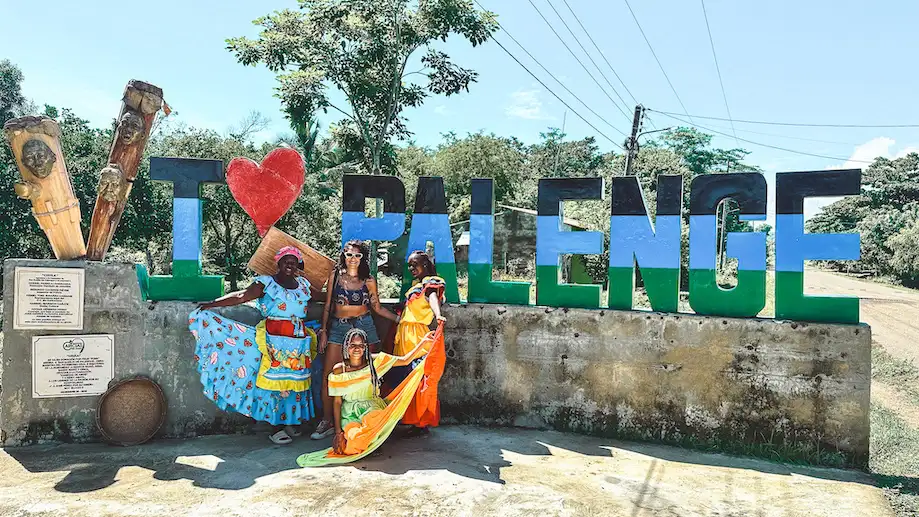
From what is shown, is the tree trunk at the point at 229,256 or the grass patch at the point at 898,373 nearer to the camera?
the grass patch at the point at 898,373

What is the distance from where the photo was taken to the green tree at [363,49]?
47.0 feet

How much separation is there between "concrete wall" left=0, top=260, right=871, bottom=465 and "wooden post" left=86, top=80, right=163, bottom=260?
33cm

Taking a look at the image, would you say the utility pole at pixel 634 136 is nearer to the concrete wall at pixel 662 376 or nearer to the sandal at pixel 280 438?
the concrete wall at pixel 662 376

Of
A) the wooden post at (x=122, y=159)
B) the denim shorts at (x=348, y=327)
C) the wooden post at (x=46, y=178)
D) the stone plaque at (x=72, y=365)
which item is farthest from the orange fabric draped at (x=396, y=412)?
the wooden post at (x=46, y=178)

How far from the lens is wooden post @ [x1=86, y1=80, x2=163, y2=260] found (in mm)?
5129

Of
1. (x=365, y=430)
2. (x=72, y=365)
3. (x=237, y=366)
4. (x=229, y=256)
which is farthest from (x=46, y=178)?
(x=229, y=256)

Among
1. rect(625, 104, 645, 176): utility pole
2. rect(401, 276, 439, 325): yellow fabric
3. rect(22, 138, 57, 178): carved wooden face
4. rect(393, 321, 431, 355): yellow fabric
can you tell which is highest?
rect(625, 104, 645, 176): utility pole

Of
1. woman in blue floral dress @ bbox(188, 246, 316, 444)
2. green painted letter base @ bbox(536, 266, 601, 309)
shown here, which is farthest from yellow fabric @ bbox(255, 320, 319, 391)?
green painted letter base @ bbox(536, 266, 601, 309)

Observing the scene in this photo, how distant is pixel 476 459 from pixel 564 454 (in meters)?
0.77

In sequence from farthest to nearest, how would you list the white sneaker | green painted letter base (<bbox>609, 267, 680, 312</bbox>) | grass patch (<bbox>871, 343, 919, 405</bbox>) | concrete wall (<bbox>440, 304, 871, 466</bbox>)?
grass patch (<bbox>871, 343, 919, 405</bbox>) < green painted letter base (<bbox>609, 267, 680, 312</bbox>) < the white sneaker < concrete wall (<bbox>440, 304, 871, 466</bbox>)

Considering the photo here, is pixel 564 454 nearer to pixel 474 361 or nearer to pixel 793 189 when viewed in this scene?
pixel 474 361

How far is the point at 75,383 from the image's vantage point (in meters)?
5.04

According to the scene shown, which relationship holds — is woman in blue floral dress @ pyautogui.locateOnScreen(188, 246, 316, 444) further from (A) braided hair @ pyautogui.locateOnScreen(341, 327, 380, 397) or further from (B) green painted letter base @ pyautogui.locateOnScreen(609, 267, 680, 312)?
(B) green painted letter base @ pyautogui.locateOnScreen(609, 267, 680, 312)

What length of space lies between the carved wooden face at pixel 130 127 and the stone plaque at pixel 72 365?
171 cm
